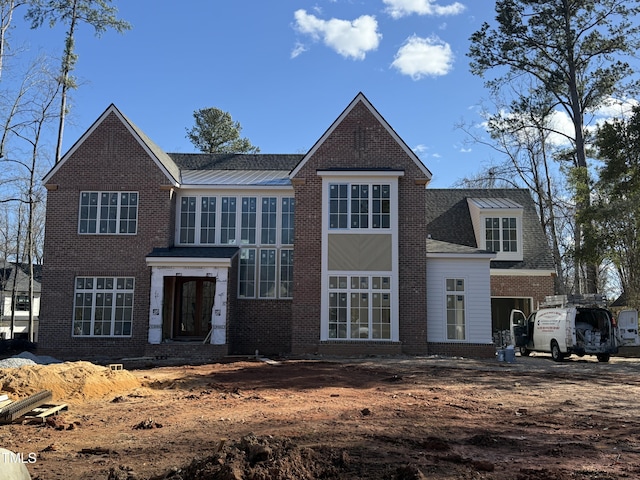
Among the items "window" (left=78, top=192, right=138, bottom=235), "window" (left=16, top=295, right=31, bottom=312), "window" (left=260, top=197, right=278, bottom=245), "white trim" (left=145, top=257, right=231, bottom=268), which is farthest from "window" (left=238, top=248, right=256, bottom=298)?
"window" (left=16, top=295, right=31, bottom=312)

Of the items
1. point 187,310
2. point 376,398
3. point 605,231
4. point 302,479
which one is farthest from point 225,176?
point 302,479

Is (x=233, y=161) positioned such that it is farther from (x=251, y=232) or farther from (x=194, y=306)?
(x=194, y=306)

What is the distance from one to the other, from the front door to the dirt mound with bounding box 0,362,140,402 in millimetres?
8888

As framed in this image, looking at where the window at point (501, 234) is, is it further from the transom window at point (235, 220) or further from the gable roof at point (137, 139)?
the gable roof at point (137, 139)

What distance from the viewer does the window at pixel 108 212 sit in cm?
2003

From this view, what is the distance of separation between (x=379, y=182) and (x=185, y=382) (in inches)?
397

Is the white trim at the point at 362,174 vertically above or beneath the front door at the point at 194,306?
above

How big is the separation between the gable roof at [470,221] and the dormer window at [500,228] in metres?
0.56

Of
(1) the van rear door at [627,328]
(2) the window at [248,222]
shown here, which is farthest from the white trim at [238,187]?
(1) the van rear door at [627,328]

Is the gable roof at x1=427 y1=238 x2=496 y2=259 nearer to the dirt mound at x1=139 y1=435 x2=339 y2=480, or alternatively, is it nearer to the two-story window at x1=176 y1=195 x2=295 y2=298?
the two-story window at x1=176 y1=195 x2=295 y2=298

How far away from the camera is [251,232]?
68.6 ft

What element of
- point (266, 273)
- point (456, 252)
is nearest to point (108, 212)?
point (266, 273)

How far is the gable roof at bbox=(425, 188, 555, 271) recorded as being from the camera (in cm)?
2538

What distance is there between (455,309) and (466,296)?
2.04 feet
